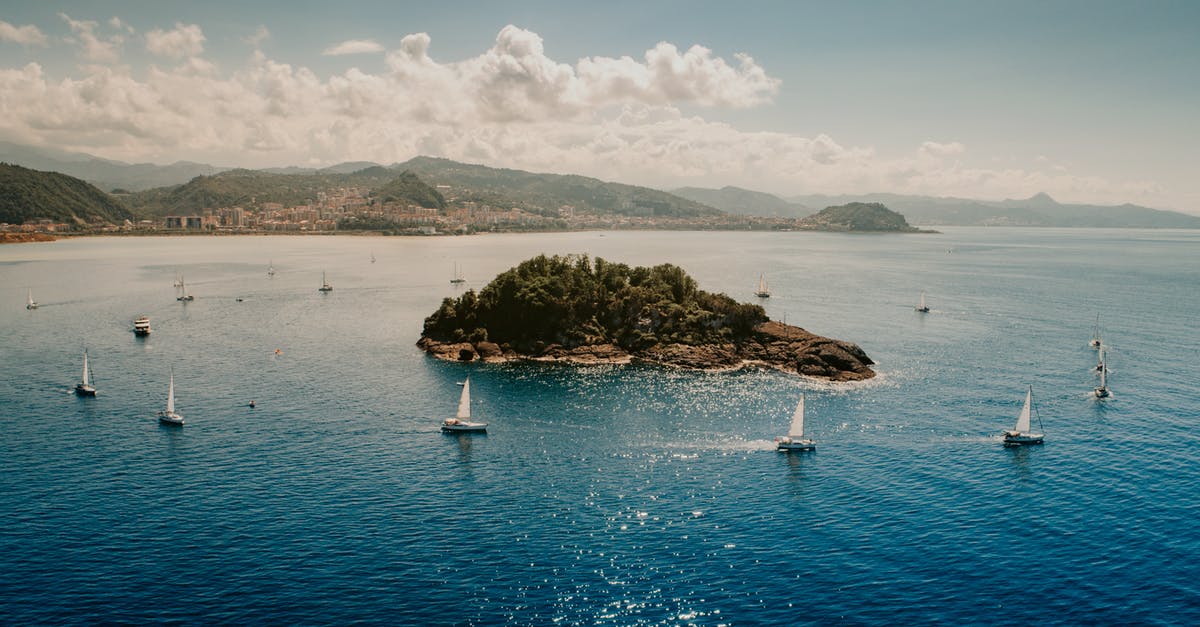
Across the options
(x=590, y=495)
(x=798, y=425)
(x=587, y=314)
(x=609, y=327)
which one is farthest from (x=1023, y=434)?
(x=587, y=314)

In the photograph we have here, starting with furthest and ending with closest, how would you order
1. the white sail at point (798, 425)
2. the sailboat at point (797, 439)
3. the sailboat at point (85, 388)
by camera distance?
the sailboat at point (85, 388), the white sail at point (798, 425), the sailboat at point (797, 439)

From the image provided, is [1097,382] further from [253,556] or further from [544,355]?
[253,556]

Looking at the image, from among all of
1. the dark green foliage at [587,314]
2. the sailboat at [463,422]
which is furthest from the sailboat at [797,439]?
the dark green foliage at [587,314]

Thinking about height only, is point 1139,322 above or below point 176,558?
above

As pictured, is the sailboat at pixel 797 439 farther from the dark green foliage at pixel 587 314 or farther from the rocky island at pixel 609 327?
the dark green foliage at pixel 587 314

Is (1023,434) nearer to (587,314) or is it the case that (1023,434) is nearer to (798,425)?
(798,425)

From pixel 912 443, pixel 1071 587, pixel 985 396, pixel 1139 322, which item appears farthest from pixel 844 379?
pixel 1139 322

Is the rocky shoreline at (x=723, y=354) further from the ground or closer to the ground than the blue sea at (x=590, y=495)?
further from the ground
